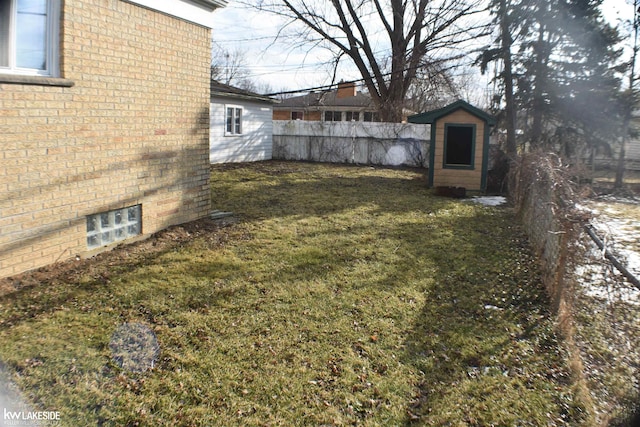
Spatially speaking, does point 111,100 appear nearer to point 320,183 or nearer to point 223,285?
point 223,285

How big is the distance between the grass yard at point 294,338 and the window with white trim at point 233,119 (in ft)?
38.9

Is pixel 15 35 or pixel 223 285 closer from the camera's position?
pixel 15 35

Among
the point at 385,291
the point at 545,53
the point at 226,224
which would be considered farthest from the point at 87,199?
the point at 545,53

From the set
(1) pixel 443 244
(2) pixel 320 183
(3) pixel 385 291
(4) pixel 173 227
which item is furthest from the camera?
(2) pixel 320 183

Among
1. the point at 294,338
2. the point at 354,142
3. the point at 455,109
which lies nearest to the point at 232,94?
the point at 354,142

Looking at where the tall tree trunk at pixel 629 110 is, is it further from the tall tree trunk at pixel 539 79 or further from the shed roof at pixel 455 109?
the shed roof at pixel 455 109

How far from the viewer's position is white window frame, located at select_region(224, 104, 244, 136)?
18.2 meters

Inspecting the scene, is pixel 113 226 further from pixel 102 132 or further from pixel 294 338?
pixel 294 338

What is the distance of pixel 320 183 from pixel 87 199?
943 cm

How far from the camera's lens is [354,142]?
21.7 m

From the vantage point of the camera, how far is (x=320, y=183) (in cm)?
1455

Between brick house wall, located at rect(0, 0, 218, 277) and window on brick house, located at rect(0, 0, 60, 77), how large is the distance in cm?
11

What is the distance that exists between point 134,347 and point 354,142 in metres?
18.7

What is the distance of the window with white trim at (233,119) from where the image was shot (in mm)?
18484
